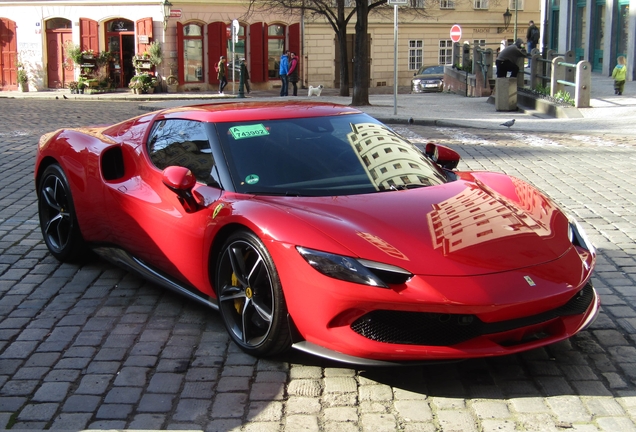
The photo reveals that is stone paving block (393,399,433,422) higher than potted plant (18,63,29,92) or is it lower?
lower

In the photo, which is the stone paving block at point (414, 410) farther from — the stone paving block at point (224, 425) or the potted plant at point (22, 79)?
the potted plant at point (22, 79)

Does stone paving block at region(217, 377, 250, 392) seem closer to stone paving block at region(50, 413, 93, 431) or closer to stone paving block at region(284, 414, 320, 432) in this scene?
stone paving block at region(284, 414, 320, 432)

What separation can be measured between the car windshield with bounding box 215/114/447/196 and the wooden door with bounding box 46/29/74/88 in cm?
3610

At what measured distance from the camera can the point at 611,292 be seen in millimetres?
5594

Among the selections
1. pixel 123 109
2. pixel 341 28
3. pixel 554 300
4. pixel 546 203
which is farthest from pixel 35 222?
pixel 341 28

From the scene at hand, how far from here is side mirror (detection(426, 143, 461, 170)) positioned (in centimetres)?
590

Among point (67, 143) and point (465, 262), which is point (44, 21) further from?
point (465, 262)

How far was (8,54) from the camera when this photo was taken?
1570 inches

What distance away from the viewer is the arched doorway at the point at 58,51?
129 feet

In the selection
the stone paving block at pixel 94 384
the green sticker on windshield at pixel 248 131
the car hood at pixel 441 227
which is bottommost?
the stone paving block at pixel 94 384

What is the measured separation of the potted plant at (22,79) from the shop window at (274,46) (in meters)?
11.5

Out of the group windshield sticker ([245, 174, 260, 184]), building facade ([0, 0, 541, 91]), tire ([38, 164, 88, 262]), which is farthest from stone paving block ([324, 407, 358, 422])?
building facade ([0, 0, 541, 91])

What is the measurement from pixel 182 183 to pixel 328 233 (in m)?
1.12

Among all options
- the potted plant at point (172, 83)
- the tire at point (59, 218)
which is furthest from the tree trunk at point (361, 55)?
the tire at point (59, 218)
